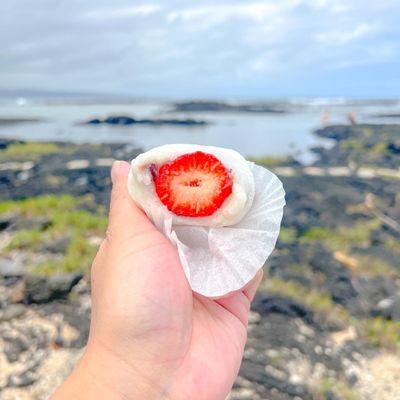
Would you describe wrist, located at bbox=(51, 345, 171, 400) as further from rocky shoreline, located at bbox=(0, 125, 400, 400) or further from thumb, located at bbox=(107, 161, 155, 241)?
rocky shoreline, located at bbox=(0, 125, 400, 400)

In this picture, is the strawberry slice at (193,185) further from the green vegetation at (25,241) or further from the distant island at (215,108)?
the distant island at (215,108)

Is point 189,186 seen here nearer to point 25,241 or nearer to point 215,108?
point 25,241

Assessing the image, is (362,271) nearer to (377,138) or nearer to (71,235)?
(71,235)

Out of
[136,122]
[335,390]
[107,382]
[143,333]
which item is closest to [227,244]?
[143,333]

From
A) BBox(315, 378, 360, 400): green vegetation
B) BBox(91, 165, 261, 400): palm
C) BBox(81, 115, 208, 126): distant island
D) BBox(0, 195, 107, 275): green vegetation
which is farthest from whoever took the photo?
BBox(81, 115, 208, 126): distant island

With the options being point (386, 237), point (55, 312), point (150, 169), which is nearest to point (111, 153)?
point (386, 237)

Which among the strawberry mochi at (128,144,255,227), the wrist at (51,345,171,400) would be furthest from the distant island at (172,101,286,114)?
the wrist at (51,345,171,400)
